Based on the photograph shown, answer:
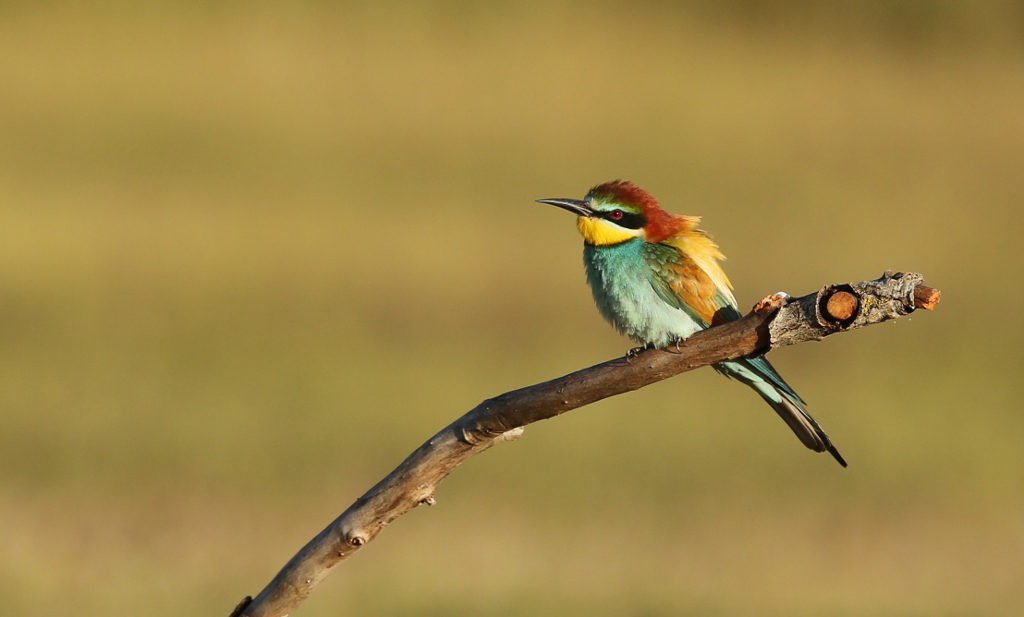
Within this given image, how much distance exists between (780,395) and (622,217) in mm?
593

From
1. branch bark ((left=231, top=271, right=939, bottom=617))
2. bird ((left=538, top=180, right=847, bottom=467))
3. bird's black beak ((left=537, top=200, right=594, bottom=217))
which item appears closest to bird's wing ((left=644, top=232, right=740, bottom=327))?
bird ((left=538, top=180, right=847, bottom=467))

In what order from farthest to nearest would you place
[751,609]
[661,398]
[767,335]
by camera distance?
[661,398] → [751,609] → [767,335]

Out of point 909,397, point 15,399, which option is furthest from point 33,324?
point 909,397

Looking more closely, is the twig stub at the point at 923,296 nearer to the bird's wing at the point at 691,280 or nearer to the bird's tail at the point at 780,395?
the bird's tail at the point at 780,395

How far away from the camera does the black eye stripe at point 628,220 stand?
2.82 m

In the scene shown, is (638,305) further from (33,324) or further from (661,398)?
(33,324)

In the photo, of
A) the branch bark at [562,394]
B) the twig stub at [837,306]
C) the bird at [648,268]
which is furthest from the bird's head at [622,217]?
the twig stub at [837,306]

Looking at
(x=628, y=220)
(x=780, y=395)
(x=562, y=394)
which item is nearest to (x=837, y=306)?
(x=562, y=394)

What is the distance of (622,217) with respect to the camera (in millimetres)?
2836

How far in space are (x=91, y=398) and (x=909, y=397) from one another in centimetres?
456

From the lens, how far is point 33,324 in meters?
7.34

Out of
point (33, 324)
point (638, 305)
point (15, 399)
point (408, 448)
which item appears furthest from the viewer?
point (33, 324)

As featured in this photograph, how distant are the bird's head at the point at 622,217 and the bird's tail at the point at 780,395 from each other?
1.36 feet

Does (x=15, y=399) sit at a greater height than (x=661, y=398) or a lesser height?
greater
